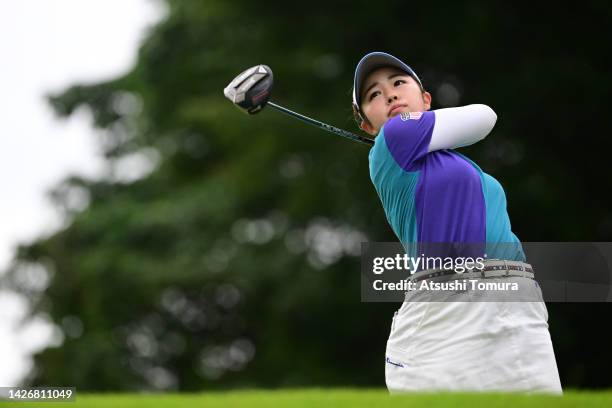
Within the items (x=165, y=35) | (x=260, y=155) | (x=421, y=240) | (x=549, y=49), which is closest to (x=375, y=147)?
(x=421, y=240)

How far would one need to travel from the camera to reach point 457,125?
378 cm

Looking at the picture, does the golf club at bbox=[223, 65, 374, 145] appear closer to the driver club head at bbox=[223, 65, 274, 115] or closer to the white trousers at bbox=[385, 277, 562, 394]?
the driver club head at bbox=[223, 65, 274, 115]

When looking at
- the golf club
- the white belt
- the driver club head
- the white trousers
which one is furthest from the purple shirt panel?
the driver club head

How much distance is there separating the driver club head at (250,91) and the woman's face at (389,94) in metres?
0.54

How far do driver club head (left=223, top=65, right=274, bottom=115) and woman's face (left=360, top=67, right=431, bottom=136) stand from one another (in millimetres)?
539

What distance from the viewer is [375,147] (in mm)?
3914

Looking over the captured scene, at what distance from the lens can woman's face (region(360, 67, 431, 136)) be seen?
413 cm

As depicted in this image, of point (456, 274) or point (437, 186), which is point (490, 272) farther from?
point (437, 186)

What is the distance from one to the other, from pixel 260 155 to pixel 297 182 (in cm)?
90

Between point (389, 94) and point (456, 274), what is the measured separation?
0.87m

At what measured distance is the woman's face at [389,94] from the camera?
413 centimetres

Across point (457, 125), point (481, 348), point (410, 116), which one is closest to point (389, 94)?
point (410, 116)

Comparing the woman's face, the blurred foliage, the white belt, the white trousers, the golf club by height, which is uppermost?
the blurred foliage

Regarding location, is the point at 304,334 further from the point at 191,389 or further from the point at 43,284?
the point at 43,284
